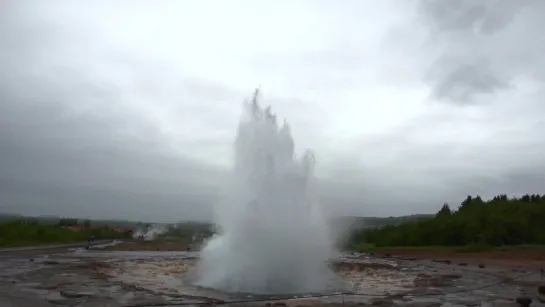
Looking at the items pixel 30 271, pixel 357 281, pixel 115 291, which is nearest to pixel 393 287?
pixel 357 281

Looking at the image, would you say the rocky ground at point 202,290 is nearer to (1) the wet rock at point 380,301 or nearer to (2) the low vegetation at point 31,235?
(1) the wet rock at point 380,301

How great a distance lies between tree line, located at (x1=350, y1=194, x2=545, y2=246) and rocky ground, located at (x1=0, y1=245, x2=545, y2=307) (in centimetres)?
2129

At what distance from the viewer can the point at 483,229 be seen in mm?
57250

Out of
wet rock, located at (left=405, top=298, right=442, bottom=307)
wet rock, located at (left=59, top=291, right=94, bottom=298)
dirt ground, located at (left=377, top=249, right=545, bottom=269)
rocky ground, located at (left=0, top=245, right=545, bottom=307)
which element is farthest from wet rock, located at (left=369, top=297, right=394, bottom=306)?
dirt ground, located at (left=377, top=249, right=545, bottom=269)

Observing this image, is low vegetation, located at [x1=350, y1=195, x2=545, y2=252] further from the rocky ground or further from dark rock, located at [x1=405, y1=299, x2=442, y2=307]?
dark rock, located at [x1=405, y1=299, x2=442, y2=307]

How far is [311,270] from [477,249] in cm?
3356

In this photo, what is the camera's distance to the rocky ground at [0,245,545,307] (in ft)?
62.4

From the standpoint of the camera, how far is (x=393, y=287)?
80.5ft

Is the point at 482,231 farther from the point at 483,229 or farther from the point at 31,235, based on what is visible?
the point at 31,235

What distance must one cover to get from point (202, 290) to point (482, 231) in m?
43.4

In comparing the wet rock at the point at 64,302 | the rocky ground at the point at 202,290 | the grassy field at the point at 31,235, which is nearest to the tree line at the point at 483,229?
the rocky ground at the point at 202,290

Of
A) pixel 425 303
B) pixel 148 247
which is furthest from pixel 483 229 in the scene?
pixel 425 303

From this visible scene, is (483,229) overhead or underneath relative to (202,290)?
overhead

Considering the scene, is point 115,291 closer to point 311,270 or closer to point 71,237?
point 311,270
